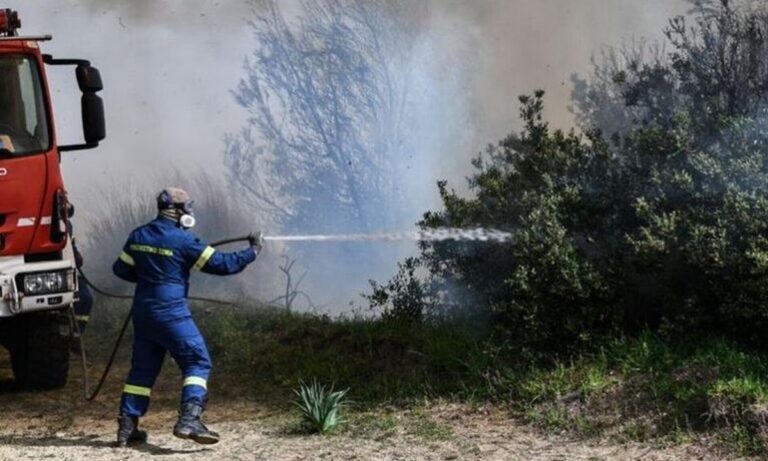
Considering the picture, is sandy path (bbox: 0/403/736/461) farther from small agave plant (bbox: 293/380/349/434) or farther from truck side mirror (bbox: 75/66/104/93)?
truck side mirror (bbox: 75/66/104/93)

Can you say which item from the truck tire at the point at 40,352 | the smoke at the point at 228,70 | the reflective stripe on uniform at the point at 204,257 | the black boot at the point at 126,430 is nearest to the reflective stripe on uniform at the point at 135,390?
the black boot at the point at 126,430

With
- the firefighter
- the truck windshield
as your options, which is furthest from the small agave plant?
the truck windshield

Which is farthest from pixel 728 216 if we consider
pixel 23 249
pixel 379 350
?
pixel 23 249

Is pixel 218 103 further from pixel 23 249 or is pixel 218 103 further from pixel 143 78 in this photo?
pixel 23 249

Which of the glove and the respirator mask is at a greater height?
the respirator mask

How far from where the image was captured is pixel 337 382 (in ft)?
34.5

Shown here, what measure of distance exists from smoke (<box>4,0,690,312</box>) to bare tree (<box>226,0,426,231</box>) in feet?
0.70

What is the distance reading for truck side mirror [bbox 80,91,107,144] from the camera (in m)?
10.6

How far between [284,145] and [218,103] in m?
1.10

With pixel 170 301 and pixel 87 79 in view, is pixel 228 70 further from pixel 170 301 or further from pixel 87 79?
pixel 170 301

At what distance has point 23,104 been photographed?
10.5 meters

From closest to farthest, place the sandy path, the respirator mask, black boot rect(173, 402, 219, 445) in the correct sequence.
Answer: the sandy path, black boot rect(173, 402, 219, 445), the respirator mask

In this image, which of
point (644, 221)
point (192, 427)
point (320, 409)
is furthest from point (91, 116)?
point (644, 221)

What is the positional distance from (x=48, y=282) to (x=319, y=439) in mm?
2540
